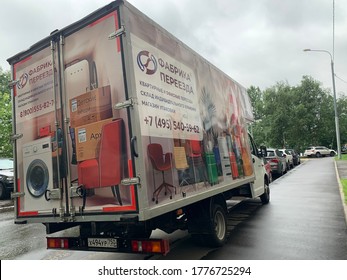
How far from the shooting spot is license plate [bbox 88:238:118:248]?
4.03 m

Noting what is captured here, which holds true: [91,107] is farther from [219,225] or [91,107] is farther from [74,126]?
[219,225]

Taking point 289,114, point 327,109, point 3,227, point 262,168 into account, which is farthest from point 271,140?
point 3,227

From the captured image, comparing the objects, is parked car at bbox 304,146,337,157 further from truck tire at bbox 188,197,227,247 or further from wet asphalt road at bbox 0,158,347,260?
truck tire at bbox 188,197,227,247

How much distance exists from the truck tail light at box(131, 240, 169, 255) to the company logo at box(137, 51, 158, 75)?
2.06 meters

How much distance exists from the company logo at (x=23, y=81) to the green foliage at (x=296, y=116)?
1555 inches

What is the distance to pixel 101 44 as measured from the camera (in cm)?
385

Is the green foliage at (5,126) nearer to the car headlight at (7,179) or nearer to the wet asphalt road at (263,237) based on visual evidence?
the car headlight at (7,179)

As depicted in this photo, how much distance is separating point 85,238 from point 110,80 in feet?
6.96

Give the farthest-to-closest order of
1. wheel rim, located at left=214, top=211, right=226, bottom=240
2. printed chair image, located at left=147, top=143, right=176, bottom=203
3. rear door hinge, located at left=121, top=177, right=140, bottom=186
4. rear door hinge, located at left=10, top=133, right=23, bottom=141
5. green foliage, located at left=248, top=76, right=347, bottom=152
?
green foliage, located at left=248, top=76, right=347, bottom=152 → wheel rim, located at left=214, top=211, right=226, bottom=240 → rear door hinge, located at left=10, top=133, right=23, bottom=141 → printed chair image, located at left=147, top=143, right=176, bottom=203 → rear door hinge, located at left=121, top=177, right=140, bottom=186

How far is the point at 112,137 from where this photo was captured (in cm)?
367

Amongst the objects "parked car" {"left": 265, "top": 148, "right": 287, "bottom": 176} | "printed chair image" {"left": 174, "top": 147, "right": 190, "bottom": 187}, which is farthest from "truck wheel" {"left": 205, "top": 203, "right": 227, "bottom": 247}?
"parked car" {"left": 265, "top": 148, "right": 287, "bottom": 176}

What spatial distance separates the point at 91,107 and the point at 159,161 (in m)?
Result: 1.06

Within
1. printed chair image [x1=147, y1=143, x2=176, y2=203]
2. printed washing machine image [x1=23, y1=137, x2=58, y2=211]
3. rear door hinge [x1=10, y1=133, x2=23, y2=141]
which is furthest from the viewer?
rear door hinge [x1=10, y1=133, x2=23, y2=141]

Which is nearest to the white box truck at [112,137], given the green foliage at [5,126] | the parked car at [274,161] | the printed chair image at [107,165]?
the printed chair image at [107,165]
